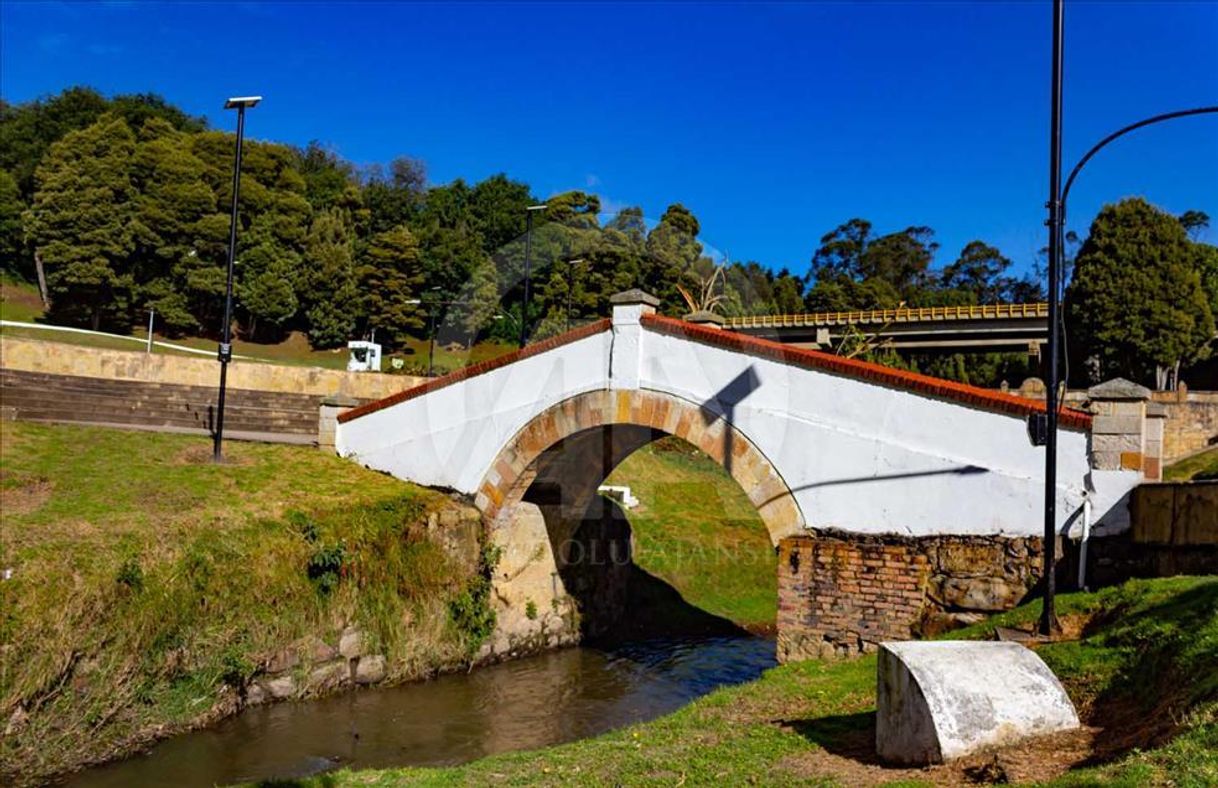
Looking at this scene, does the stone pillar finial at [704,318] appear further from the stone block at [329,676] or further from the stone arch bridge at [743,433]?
the stone block at [329,676]

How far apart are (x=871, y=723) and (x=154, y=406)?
16.4 m

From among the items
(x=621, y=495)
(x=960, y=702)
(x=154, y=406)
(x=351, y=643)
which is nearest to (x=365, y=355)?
(x=154, y=406)

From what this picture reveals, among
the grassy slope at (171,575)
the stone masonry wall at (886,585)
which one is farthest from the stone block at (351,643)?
the stone masonry wall at (886,585)

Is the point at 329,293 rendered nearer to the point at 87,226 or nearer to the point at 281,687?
the point at 87,226

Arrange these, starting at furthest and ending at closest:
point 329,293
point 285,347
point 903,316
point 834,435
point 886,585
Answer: point 329,293 → point 285,347 → point 903,316 → point 834,435 → point 886,585

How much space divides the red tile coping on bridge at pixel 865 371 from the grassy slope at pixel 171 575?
16.4ft

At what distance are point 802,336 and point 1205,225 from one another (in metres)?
34.3

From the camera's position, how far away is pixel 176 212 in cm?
4253

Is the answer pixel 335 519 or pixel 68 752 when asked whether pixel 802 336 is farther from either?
pixel 68 752

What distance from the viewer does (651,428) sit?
1318 centimetres

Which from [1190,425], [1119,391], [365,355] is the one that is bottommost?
[1119,391]

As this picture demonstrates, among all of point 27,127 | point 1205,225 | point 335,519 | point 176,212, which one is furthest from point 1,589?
point 1205,225

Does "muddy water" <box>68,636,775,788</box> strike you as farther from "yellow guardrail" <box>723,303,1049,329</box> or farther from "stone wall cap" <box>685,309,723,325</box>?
"yellow guardrail" <box>723,303,1049,329</box>

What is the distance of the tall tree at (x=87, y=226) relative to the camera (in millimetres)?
39281
